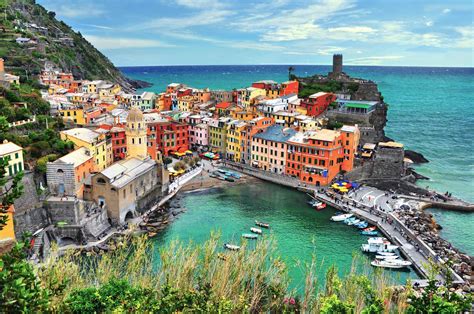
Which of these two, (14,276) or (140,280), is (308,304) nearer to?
(140,280)

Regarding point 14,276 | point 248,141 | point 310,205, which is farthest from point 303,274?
point 248,141

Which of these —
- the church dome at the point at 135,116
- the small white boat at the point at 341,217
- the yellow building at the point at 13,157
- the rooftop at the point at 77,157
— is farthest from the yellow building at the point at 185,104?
the yellow building at the point at 13,157

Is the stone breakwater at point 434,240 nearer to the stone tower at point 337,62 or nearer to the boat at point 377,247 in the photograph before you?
the boat at point 377,247

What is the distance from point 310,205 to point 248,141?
57.4ft

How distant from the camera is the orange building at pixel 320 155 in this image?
Answer: 56.9 meters

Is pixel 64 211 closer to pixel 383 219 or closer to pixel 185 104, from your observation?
pixel 383 219

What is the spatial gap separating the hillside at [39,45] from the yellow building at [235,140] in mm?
41151

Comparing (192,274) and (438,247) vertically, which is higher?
(192,274)

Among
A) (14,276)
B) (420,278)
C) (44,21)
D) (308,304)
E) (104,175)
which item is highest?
(44,21)

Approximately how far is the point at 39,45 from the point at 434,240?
9406 centimetres

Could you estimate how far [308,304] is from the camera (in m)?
24.2

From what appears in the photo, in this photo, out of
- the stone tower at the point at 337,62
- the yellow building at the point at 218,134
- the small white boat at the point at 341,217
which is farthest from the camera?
the stone tower at the point at 337,62

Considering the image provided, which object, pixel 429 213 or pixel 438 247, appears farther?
pixel 429 213

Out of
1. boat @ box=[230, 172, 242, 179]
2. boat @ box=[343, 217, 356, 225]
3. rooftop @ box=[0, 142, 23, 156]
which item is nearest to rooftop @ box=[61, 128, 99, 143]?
rooftop @ box=[0, 142, 23, 156]
